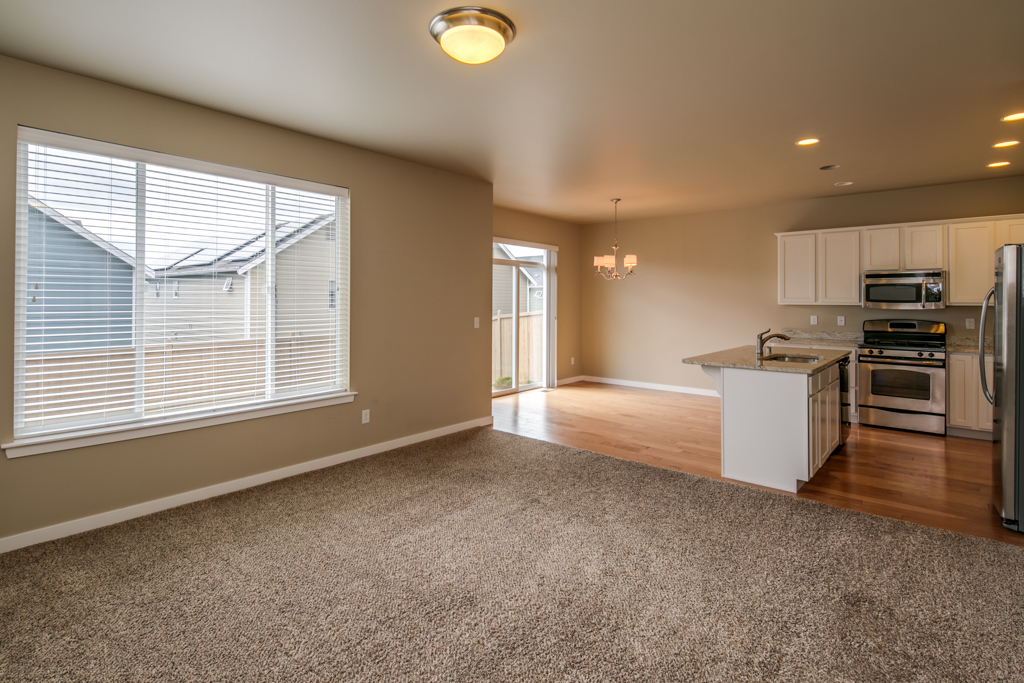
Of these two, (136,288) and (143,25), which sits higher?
(143,25)

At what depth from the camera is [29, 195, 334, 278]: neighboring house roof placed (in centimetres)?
291

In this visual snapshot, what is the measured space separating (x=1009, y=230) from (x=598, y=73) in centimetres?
474

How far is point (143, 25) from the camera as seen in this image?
2.38 meters

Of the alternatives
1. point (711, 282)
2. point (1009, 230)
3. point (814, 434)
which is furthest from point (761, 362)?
point (711, 282)

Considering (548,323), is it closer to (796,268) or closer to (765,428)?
(796,268)

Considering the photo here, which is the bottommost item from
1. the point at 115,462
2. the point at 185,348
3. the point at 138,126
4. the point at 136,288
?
the point at 115,462

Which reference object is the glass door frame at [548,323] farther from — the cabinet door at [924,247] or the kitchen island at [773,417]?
the cabinet door at [924,247]

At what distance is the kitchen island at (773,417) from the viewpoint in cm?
351

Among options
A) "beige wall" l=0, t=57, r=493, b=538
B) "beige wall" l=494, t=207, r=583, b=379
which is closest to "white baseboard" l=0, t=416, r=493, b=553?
"beige wall" l=0, t=57, r=493, b=538

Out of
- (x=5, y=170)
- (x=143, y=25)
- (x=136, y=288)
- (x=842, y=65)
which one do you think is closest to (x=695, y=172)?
(x=842, y=65)

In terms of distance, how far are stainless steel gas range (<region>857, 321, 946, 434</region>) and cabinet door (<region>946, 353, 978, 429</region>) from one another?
0.07m

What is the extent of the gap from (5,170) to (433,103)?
92.7 inches

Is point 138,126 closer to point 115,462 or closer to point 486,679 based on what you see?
A: point 115,462

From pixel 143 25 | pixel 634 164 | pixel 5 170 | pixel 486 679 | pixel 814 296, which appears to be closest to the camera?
pixel 486 679
